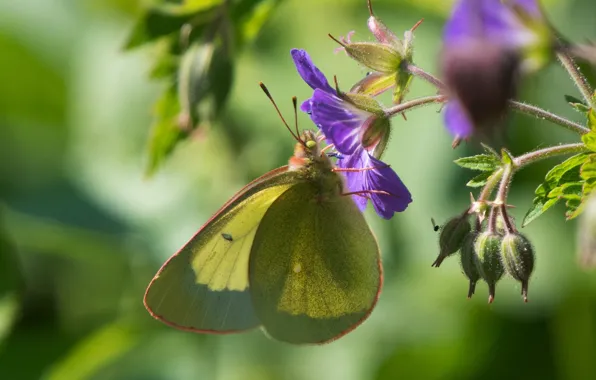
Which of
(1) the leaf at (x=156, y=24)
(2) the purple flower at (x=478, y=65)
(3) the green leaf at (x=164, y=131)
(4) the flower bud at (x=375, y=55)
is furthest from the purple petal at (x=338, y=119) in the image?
(3) the green leaf at (x=164, y=131)

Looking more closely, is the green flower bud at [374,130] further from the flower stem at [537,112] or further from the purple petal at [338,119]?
the flower stem at [537,112]

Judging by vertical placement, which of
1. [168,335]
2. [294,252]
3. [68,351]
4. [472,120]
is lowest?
[68,351]

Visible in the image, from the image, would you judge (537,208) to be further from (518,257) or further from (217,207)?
(217,207)

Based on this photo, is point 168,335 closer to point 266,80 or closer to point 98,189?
point 98,189

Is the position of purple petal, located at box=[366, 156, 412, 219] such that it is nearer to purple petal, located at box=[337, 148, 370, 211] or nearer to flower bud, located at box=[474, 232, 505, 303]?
purple petal, located at box=[337, 148, 370, 211]

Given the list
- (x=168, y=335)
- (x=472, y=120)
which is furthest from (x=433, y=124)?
(x=472, y=120)
